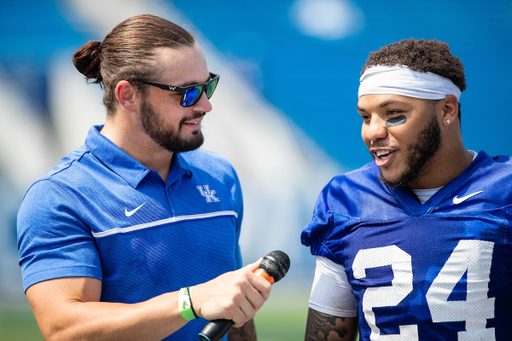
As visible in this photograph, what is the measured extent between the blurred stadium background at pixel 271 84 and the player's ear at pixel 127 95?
240 centimetres

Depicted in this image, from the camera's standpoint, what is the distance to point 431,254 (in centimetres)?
154

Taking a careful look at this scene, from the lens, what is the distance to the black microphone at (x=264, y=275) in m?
1.11

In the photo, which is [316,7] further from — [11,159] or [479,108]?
[11,159]

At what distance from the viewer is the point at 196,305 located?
47.8 inches

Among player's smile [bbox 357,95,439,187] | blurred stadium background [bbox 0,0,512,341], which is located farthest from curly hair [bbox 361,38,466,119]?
blurred stadium background [bbox 0,0,512,341]

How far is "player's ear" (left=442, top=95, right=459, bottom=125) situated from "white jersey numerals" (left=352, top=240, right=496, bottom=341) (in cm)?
46

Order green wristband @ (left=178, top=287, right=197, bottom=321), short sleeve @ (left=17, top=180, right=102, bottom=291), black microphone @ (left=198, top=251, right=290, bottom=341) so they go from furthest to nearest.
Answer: short sleeve @ (left=17, top=180, right=102, bottom=291), green wristband @ (left=178, top=287, right=197, bottom=321), black microphone @ (left=198, top=251, right=290, bottom=341)

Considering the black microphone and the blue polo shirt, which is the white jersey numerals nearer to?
the black microphone

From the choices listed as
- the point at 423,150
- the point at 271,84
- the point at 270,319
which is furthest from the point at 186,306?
the point at 271,84

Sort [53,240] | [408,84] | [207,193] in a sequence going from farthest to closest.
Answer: [207,193]
[408,84]
[53,240]

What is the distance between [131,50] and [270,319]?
2867mm

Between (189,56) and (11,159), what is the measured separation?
306 centimetres

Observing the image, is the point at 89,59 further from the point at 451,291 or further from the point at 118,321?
the point at 451,291

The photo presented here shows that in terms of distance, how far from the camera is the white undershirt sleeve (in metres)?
1.70
